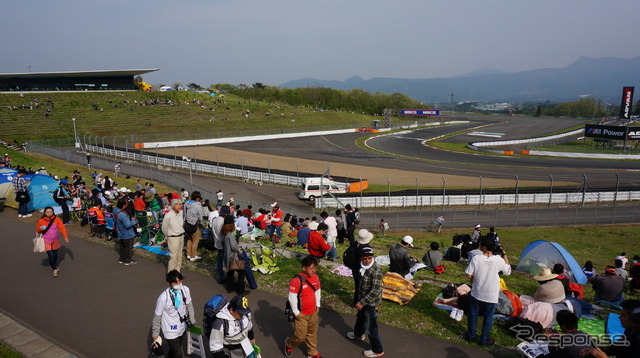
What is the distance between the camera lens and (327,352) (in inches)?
254

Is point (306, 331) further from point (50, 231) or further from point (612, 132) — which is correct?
point (612, 132)

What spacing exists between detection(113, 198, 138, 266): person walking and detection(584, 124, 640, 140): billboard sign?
203 feet

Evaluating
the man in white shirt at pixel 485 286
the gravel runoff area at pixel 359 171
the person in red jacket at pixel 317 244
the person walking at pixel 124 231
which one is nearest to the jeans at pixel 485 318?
the man in white shirt at pixel 485 286

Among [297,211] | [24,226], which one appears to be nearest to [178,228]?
[24,226]

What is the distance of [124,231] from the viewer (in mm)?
9766

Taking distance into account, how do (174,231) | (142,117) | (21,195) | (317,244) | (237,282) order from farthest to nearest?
(142,117), (21,195), (174,231), (237,282), (317,244)

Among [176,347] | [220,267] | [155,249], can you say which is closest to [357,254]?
[176,347]

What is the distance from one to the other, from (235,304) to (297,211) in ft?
59.9

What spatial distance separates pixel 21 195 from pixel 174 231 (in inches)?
391

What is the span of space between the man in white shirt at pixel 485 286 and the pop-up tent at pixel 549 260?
18.0 ft

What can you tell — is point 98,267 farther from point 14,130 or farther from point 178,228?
point 14,130

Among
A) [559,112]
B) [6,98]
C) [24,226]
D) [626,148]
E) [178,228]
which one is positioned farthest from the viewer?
[559,112]

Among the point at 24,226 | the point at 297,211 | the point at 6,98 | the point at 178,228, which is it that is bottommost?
the point at 297,211

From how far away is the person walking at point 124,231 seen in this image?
9.74 m
